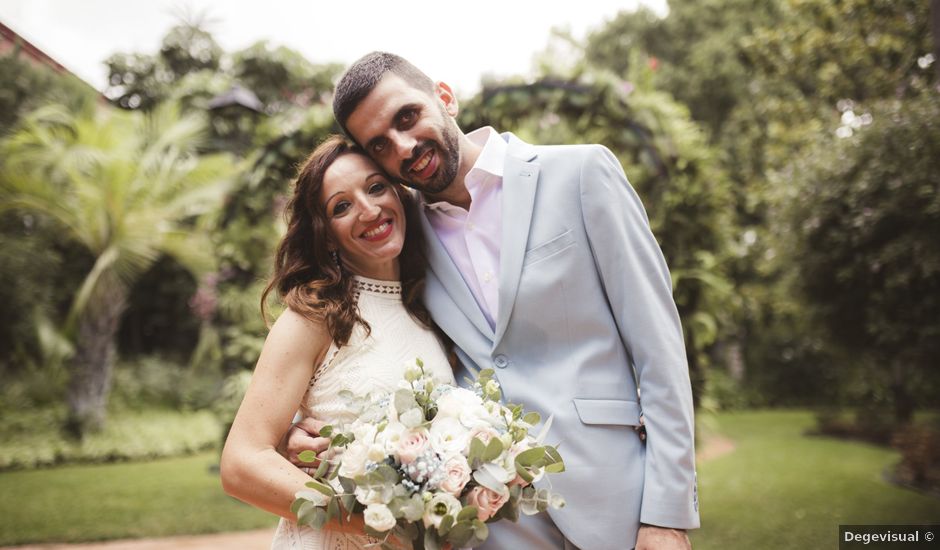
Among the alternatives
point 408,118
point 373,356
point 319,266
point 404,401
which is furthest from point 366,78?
point 404,401

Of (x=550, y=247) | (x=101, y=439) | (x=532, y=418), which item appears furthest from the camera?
(x=101, y=439)

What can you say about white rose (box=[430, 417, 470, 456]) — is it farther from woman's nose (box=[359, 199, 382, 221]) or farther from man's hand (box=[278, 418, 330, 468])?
woman's nose (box=[359, 199, 382, 221])

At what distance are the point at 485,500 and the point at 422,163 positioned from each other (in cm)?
126

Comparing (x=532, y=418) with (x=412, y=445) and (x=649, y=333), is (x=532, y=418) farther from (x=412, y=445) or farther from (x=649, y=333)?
(x=649, y=333)

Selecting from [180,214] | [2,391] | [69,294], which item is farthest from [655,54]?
[2,391]

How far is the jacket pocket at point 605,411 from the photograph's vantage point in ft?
7.41

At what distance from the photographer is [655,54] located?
73.2ft

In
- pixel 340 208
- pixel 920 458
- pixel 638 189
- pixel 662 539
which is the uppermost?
pixel 340 208

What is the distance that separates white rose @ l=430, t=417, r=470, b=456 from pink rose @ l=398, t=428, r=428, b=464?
0.02 meters

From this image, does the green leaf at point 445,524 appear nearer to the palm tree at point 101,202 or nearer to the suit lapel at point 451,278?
the suit lapel at point 451,278

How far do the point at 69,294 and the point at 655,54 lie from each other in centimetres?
1809

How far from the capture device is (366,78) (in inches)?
98.6

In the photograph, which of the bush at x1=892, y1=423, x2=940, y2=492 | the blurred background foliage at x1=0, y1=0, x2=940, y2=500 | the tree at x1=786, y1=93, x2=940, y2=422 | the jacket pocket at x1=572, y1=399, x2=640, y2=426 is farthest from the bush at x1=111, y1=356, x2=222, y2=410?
the jacket pocket at x1=572, y1=399, x2=640, y2=426

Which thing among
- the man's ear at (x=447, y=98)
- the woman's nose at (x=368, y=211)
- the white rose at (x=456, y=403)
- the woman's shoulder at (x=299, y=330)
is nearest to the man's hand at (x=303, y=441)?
the woman's shoulder at (x=299, y=330)
